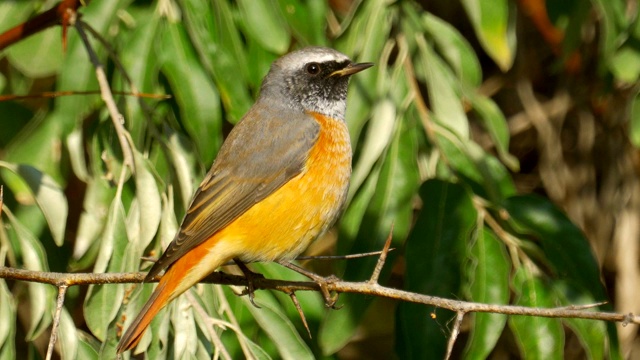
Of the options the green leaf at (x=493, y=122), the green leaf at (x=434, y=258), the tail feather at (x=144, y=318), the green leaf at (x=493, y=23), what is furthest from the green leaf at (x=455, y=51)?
the tail feather at (x=144, y=318)

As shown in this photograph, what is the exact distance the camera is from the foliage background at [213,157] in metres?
3.29

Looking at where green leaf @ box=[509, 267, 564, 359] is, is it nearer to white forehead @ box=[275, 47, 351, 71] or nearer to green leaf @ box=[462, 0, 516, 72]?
green leaf @ box=[462, 0, 516, 72]

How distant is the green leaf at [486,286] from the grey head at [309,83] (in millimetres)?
863

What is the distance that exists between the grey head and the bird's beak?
1 cm

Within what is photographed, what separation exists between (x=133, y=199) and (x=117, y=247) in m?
0.29

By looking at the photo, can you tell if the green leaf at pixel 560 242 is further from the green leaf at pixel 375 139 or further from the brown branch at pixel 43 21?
the brown branch at pixel 43 21

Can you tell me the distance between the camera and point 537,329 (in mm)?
3303

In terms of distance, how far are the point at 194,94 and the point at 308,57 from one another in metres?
0.63

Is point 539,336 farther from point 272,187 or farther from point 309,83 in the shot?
point 309,83

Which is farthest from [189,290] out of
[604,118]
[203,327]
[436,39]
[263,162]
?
[604,118]

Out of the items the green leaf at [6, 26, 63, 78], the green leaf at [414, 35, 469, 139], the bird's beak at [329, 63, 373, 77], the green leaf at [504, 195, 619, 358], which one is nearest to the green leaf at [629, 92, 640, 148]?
the green leaf at [504, 195, 619, 358]

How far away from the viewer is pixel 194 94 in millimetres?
3451

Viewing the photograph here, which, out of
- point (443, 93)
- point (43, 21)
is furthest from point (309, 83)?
point (43, 21)

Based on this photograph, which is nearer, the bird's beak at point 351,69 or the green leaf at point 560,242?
the green leaf at point 560,242
